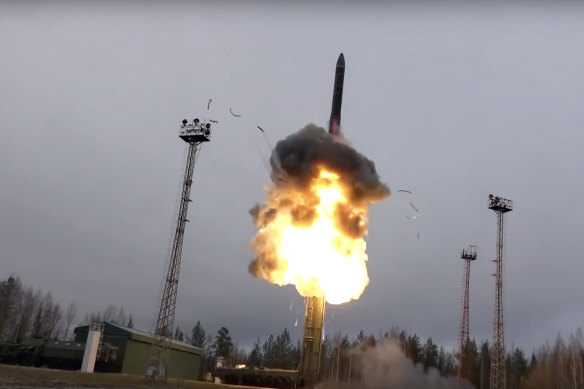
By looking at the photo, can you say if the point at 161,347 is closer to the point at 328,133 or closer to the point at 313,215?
the point at 313,215

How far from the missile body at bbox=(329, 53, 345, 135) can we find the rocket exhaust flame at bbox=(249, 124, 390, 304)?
2166mm

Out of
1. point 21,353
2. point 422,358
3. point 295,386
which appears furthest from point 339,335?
point 295,386

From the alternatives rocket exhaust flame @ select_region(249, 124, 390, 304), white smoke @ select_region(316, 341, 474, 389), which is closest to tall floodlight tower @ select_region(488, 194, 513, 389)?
white smoke @ select_region(316, 341, 474, 389)

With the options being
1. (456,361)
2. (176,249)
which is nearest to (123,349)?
(176,249)

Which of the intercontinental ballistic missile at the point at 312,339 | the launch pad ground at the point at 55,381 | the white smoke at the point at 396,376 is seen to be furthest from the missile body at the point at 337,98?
the white smoke at the point at 396,376

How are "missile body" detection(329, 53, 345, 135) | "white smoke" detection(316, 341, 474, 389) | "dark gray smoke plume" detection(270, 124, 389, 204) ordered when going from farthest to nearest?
1. "white smoke" detection(316, 341, 474, 389)
2. "missile body" detection(329, 53, 345, 135)
3. "dark gray smoke plume" detection(270, 124, 389, 204)

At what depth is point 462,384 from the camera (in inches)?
3041

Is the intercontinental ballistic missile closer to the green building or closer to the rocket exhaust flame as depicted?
the rocket exhaust flame

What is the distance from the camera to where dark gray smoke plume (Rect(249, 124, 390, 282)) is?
46031mm

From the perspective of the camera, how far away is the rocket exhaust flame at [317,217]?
46.3 m

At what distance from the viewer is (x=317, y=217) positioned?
4700 centimetres

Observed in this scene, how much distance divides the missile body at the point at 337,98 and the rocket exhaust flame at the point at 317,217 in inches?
85.3

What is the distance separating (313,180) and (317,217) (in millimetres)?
3026

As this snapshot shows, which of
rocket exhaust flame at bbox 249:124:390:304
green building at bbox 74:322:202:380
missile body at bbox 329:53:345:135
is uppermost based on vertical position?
missile body at bbox 329:53:345:135
